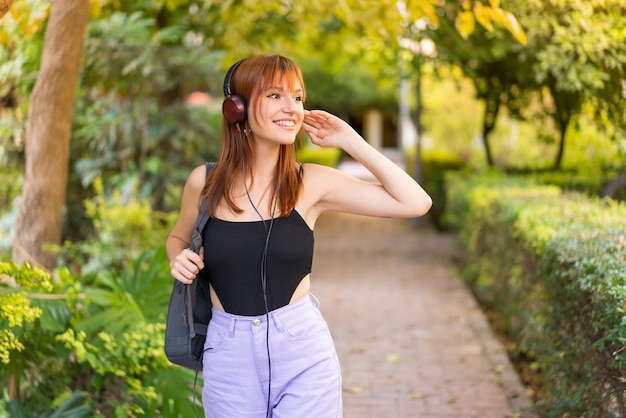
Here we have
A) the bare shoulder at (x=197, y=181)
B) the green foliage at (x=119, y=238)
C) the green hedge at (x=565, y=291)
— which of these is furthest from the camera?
the green foliage at (x=119, y=238)

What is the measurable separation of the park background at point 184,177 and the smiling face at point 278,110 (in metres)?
1.50

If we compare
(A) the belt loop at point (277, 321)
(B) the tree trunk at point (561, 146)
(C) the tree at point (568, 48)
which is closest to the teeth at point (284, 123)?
(A) the belt loop at point (277, 321)

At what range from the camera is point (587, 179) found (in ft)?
36.3

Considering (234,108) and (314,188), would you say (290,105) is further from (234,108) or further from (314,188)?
(314,188)

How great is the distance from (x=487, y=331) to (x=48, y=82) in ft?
15.2

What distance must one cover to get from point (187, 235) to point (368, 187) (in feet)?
2.44

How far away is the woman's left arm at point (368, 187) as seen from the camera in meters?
3.00

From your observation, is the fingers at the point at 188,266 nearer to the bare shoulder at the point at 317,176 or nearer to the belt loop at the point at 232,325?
the belt loop at the point at 232,325

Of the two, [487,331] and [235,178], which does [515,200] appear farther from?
[235,178]

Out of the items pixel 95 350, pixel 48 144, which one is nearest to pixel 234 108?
pixel 95 350

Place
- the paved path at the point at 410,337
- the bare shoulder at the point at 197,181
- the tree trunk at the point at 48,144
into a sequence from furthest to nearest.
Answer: the paved path at the point at 410,337, the tree trunk at the point at 48,144, the bare shoulder at the point at 197,181

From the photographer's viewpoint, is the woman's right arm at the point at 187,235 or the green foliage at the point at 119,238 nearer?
the woman's right arm at the point at 187,235

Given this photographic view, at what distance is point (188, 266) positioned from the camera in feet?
9.20

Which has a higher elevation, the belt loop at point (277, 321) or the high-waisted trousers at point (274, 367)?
the belt loop at point (277, 321)
